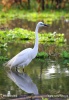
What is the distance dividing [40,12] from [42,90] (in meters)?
36.1

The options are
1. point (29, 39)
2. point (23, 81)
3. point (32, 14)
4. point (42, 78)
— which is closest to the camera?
point (23, 81)

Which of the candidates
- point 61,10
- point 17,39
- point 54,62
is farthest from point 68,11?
point 54,62

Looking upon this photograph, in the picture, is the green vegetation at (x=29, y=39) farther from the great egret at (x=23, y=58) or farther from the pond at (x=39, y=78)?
the great egret at (x=23, y=58)

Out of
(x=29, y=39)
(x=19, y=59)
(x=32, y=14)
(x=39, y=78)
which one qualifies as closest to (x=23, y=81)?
(x=39, y=78)

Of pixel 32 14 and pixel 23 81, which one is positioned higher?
pixel 32 14

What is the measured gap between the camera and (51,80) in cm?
1165

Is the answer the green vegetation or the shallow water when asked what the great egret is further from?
the green vegetation

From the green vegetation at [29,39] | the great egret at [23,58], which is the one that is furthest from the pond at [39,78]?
the green vegetation at [29,39]

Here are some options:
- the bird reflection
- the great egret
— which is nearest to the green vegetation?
the great egret

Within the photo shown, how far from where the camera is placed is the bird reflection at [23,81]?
1059cm

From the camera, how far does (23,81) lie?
38.6ft

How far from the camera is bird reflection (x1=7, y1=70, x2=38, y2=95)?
34.7 feet

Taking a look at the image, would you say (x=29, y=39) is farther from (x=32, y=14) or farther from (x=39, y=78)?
(x=32, y=14)

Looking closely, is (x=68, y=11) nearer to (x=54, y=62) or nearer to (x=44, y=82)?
(x=54, y=62)
